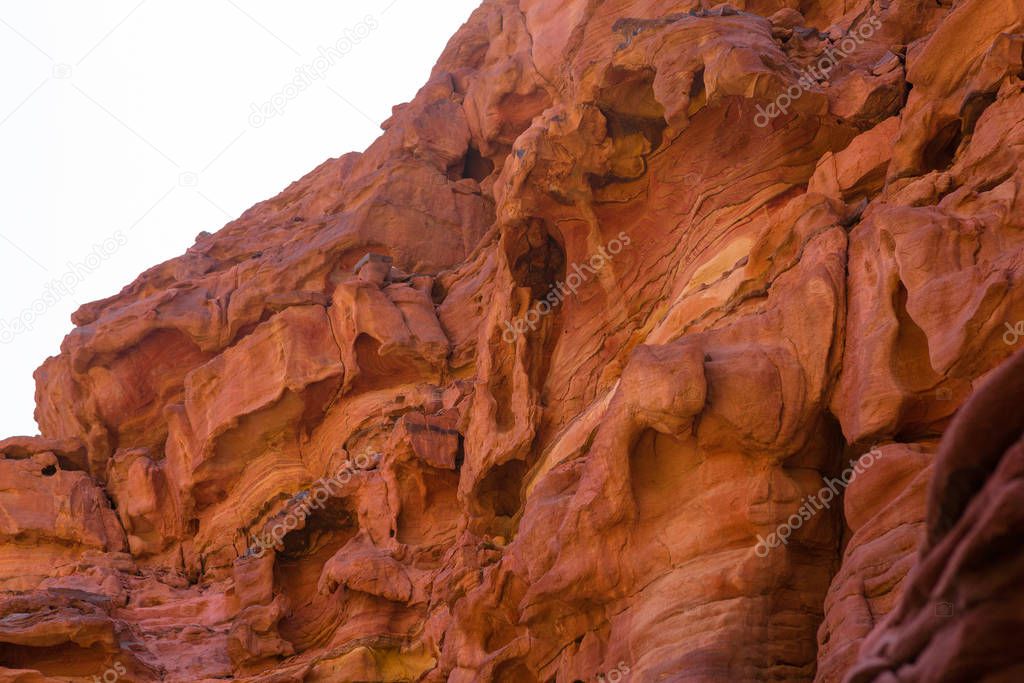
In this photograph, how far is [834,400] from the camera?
1271cm

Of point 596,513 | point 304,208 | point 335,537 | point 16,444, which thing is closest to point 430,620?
point 335,537

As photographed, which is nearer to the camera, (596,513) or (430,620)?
(596,513)

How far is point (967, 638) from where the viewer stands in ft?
16.1

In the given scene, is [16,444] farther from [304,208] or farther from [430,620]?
[430,620]

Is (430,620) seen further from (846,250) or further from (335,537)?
(846,250)

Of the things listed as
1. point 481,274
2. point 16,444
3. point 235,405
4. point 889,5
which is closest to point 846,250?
point 889,5

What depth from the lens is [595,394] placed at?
19094 millimetres

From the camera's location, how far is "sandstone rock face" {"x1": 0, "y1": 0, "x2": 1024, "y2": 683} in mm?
11469

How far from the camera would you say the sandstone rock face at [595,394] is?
1147 cm

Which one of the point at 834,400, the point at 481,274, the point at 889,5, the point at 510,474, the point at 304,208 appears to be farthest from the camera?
the point at 304,208

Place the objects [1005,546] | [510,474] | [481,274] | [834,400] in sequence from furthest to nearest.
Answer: [481,274] < [510,474] < [834,400] < [1005,546]

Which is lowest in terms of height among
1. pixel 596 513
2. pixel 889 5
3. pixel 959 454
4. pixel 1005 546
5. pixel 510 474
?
pixel 1005 546

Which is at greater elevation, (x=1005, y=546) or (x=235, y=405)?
(x=235, y=405)

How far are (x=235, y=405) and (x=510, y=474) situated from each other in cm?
1109
